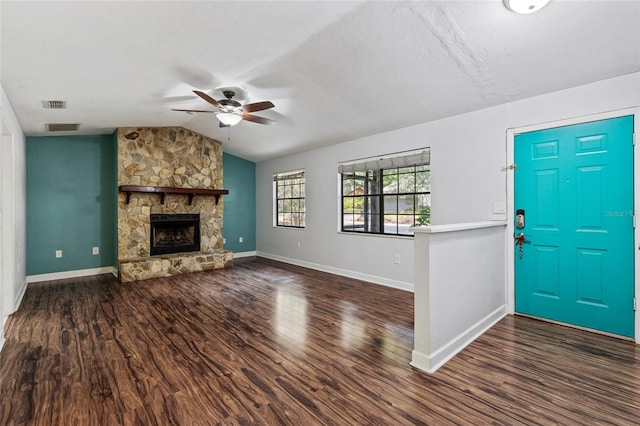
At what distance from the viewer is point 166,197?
5.93 meters

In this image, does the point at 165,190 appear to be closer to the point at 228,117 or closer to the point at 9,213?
the point at 9,213

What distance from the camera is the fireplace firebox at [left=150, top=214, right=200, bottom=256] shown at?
19.2 ft

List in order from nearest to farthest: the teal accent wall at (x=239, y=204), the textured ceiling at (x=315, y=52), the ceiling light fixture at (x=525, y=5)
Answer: the ceiling light fixture at (x=525, y=5)
the textured ceiling at (x=315, y=52)
the teal accent wall at (x=239, y=204)

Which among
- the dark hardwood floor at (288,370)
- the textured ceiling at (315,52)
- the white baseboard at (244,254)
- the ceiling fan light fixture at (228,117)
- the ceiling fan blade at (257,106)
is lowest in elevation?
the dark hardwood floor at (288,370)

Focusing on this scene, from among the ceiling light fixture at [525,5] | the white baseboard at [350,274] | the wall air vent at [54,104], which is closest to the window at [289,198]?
the white baseboard at [350,274]

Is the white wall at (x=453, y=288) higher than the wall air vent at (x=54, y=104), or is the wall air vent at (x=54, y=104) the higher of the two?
the wall air vent at (x=54, y=104)

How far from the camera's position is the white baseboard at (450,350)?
231cm

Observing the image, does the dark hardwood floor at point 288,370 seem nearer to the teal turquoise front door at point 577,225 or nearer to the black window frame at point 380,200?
the teal turquoise front door at point 577,225

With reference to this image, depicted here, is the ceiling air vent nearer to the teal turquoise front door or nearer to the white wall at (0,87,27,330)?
the white wall at (0,87,27,330)

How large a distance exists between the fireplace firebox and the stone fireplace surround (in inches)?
3.6

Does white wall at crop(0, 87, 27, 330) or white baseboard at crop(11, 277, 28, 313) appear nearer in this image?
white wall at crop(0, 87, 27, 330)

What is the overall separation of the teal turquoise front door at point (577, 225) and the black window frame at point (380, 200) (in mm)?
1297

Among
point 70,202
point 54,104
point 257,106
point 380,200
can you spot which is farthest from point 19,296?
point 380,200

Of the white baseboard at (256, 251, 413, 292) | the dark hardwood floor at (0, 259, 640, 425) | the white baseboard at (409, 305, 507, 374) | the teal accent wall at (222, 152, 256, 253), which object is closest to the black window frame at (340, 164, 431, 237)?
the white baseboard at (256, 251, 413, 292)
